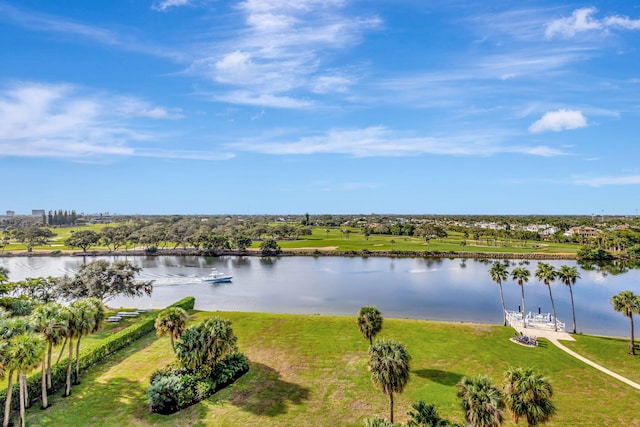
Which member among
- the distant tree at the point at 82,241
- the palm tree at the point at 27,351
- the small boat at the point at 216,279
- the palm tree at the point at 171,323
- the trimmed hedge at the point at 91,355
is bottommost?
the small boat at the point at 216,279

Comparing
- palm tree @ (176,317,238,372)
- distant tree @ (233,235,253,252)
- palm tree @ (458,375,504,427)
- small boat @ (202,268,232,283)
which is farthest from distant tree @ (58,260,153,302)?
distant tree @ (233,235,253,252)

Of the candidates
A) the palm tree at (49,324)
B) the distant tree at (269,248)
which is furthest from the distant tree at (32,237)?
the palm tree at (49,324)

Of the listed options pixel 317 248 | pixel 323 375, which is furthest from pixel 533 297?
pixel 317 248

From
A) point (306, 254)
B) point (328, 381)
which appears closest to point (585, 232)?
point (306, 254)

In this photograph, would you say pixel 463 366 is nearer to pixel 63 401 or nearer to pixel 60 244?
pixel 63 401

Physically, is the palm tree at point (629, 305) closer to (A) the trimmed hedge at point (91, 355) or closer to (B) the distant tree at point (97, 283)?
(A) the trimmed hedge at point (91, 355)

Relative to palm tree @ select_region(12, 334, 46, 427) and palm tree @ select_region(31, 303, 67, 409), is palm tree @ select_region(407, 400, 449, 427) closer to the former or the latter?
palm tree @ select_region(12, 334, 46, 427)
